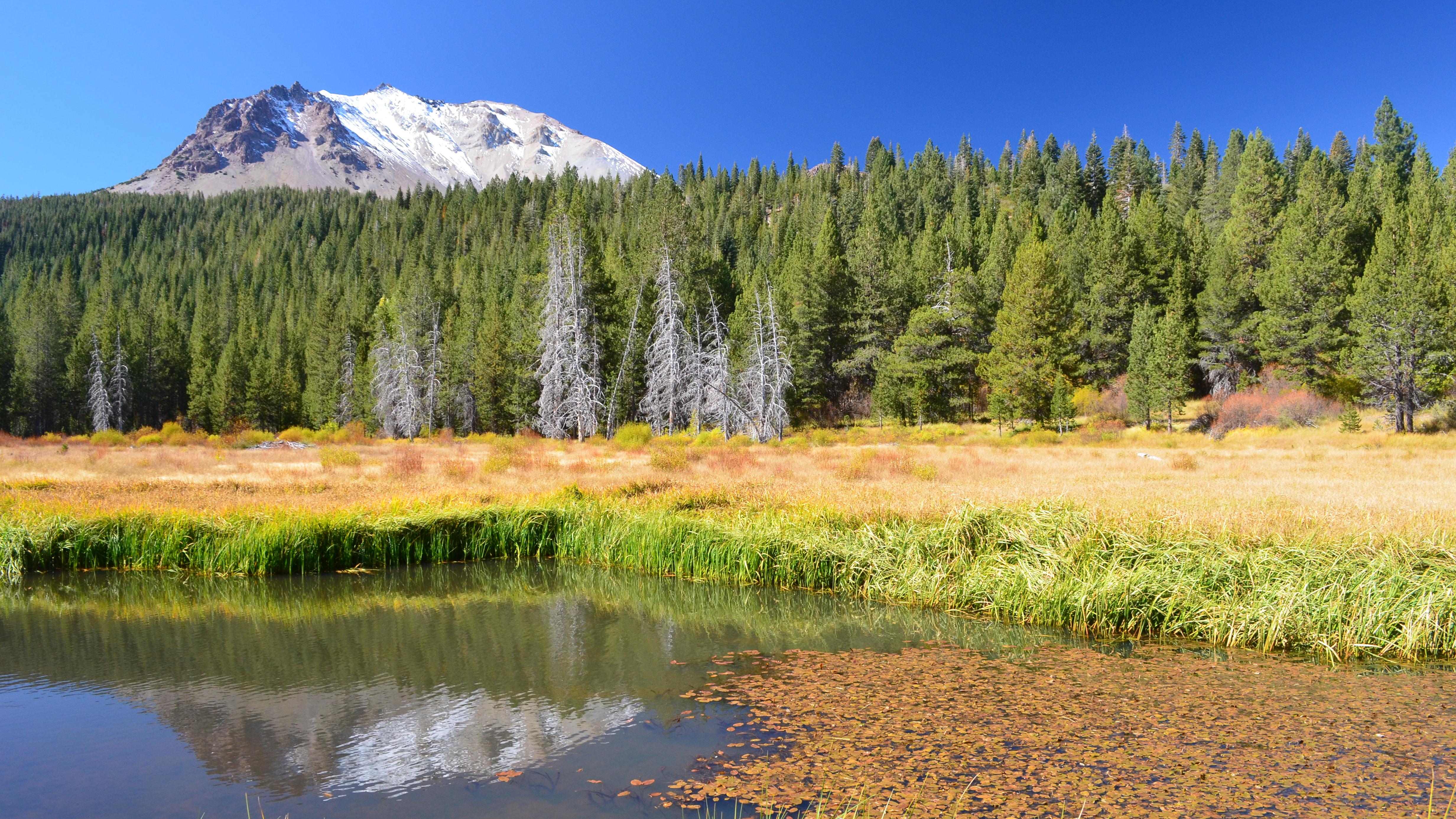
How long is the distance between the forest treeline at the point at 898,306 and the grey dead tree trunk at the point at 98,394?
14.1 inches

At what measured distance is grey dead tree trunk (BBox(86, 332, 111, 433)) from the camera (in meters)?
72.5

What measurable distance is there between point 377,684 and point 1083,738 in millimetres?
8393

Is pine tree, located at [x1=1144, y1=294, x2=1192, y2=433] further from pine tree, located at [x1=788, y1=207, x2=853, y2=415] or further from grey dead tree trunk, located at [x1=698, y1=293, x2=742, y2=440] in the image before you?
grey dead tree trunk, located at [x1=698, y1=293, x2=742, y2=440]

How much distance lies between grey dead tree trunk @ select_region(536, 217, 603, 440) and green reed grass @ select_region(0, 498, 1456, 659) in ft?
86.2

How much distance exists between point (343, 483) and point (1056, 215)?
71908 mm

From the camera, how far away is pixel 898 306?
6375 centimetres

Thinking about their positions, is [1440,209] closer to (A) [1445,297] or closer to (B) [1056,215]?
(A) [1445,297]

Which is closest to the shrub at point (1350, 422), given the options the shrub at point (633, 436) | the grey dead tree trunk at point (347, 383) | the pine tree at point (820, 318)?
Result: the pine tree at point (820, 318)

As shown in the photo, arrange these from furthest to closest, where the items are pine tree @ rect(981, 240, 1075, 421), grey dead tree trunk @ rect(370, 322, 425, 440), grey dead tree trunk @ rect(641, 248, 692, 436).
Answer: grey dead tree trunk @ rect(370, 322, 425, 440) → pine tree @ rect(981, 240, 1075, 421) → grey dead tree trunk @ rect(641, 248, 692, 436)

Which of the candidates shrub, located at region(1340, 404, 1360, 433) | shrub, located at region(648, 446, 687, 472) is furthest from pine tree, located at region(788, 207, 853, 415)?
shrub, located at region(1340, 404, 1360, 433)

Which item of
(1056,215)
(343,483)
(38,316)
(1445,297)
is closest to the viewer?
(343,483)

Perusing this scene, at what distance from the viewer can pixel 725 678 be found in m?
9.72

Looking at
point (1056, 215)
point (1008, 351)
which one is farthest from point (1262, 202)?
point (1008, 351)

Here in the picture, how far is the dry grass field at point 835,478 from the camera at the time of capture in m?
15.1
